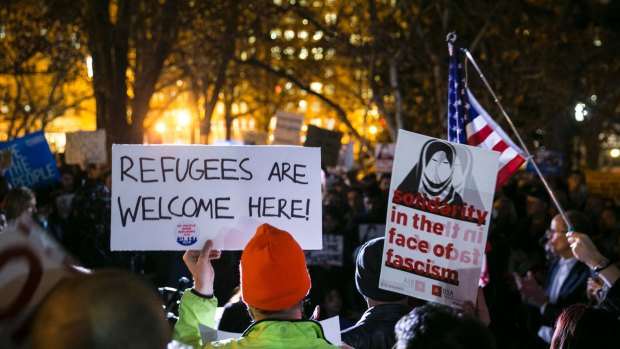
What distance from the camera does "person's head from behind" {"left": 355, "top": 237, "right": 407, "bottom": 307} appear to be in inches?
159

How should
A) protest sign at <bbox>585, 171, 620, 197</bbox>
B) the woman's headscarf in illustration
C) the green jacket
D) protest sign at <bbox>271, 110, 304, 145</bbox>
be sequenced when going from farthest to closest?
protest sign at <bbox>585, 171, 620, 197</bbox> → protest sign at <bbox>271, 110, 304, 145</bbox> → the woman's headscarf in illustration → the green jacket

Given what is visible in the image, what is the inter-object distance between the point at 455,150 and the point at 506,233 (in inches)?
244

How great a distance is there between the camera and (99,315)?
196 centimetres

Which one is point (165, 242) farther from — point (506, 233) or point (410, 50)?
point (410, 50)

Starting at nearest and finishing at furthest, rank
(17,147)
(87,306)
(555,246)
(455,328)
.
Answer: (87,306) < (455,328) < (555,246) < (17,147)

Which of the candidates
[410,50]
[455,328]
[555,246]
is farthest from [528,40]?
[455,328]

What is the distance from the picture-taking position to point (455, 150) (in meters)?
4.22

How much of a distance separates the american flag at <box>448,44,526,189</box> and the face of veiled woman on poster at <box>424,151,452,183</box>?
143 cm

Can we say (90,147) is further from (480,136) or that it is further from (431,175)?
(431,175)

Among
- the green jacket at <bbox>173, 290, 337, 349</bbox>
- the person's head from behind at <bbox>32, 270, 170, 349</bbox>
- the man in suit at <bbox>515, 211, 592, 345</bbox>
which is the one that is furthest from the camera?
the man in suit at <bbox>515, 211, 592, 345</bbox>

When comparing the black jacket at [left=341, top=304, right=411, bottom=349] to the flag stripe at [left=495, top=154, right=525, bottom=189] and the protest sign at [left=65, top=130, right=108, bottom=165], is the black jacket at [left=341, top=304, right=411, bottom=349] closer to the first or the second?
the flag stripe at [left=495, top=154, right=525, bottom=189]

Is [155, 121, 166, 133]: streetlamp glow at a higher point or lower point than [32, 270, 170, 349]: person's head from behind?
lower

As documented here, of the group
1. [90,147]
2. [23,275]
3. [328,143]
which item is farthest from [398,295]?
[90,147]

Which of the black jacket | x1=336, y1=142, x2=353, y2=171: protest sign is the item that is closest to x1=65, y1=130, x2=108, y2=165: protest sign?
x1=336, y1=142, x2=353, y2=171: protest sign
